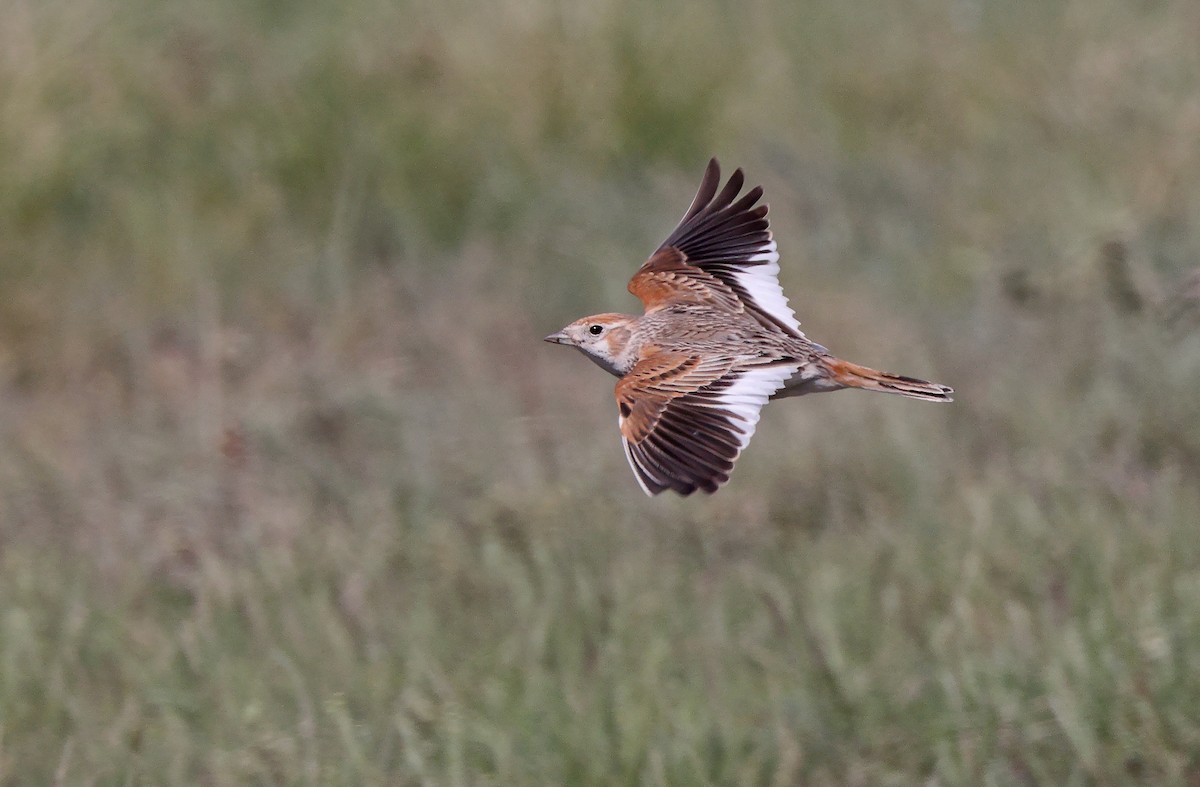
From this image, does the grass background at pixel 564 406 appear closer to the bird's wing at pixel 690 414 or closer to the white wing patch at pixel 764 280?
the white wing patch at pixel 764 280

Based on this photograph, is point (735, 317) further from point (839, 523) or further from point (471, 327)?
point (471, 327)

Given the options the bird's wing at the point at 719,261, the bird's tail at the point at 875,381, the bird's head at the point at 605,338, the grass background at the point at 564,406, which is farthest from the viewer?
the grass background at the point at 564,406

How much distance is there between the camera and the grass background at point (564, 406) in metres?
4.73

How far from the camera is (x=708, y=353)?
11.7 ft

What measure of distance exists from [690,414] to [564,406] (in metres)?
3.87

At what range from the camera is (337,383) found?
7070 mm

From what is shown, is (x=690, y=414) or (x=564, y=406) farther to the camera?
(x=564, y=406)

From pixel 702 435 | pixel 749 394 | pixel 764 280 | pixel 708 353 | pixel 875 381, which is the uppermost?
pixel 764 280

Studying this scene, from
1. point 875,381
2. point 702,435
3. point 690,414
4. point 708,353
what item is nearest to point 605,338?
point 708,353

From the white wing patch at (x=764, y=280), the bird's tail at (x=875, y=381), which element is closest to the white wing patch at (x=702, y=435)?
the bird's tail at (x=875, y=381)

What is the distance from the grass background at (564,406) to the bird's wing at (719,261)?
1.15 metres

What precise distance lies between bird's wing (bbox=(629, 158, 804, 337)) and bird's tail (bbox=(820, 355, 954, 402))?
378 mm

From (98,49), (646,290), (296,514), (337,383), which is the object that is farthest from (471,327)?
(646,290)

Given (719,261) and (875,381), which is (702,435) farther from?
(719,261)
